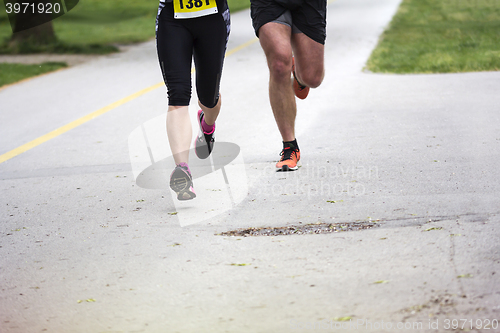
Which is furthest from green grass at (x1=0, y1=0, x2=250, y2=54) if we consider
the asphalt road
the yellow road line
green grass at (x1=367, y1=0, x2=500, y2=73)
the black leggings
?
the black leggings

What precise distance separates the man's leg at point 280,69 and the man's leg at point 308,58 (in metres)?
0.11

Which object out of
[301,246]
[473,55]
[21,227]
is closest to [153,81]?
[473,55]

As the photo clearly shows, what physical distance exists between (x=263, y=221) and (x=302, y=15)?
179 centimetres

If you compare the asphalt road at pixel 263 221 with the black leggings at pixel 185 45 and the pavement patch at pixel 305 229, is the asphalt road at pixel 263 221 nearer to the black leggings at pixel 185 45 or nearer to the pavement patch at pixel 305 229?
the pavement patch at pixel 305 229

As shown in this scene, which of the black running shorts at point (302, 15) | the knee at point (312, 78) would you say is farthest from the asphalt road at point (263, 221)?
the black running shorts at point (302, 15)

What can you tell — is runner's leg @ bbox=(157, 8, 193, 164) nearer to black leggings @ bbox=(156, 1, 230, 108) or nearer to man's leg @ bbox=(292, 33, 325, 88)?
black leggings @ bbox=(156, 1, 230, 108)

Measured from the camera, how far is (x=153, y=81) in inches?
389

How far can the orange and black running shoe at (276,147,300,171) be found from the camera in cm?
459

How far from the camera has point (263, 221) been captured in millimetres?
3510

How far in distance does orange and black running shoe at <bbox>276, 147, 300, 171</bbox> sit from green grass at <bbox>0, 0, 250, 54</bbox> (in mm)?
10543

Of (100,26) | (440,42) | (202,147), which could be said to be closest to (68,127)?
(202,147)

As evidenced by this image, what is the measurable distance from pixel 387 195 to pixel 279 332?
1.76 meters

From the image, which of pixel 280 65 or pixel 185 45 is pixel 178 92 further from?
pixel 280 65

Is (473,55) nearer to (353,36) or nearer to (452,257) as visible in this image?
(353,36)
